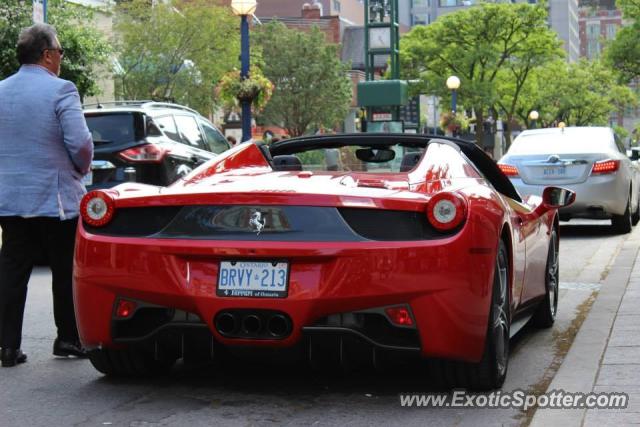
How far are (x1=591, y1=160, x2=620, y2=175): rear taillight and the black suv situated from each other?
512 cm

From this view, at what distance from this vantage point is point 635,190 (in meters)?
17.7

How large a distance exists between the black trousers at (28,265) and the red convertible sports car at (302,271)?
89 centimetres

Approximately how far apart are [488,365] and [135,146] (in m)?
8.06

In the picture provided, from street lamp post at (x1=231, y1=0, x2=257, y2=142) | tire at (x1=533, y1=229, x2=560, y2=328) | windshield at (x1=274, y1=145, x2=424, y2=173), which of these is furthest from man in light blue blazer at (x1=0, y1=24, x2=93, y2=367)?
street lamp post at (x1=231, y1=0, x2=257, y2=142)

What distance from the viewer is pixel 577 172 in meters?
15.5

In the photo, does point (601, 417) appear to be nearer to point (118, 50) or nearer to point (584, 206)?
point (584, 206)

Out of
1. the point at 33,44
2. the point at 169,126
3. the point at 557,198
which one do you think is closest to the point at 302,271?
the point at 33,44

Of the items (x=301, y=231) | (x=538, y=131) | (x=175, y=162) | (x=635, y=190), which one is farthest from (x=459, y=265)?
(x=635, y=190)

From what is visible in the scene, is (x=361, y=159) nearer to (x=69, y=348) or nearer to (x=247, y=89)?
(x=69, y=348)

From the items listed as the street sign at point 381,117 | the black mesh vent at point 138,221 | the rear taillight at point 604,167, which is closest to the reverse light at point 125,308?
the black mesh vent at point 138,221

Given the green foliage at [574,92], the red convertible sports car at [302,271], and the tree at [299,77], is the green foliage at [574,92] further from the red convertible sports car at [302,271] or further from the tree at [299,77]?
the red convertible sports car at [302,271]

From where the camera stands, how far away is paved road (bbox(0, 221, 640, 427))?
5098 millimetres

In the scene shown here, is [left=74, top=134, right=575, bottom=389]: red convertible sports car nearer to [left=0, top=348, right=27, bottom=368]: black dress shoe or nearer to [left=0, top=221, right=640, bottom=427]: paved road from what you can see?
[left=0, top=221, right=640, bottom=427]: paved road

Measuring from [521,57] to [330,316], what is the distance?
207ft
